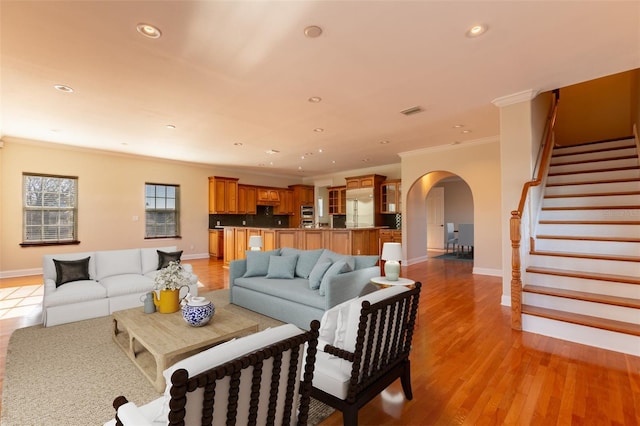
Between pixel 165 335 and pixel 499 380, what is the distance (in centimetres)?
277

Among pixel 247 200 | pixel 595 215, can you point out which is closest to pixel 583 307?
pixel 595 215

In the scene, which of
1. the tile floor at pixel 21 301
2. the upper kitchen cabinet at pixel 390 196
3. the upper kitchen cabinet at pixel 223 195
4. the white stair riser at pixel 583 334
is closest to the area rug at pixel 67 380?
the tile floor at pixel 21 301

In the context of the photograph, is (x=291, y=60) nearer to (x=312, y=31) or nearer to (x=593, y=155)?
(x=312, y=31)

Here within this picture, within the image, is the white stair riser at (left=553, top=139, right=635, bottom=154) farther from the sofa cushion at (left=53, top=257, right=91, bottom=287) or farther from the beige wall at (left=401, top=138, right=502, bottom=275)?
the sofa cushion at (left=53, top=257, right=91, bottom=287)

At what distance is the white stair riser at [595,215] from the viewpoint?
13.0ft

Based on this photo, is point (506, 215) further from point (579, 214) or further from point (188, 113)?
point (188, 113)

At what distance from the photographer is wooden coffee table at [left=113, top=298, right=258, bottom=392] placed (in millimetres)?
2211

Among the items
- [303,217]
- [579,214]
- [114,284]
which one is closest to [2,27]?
[114,284]

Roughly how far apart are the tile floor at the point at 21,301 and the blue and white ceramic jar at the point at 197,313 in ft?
9.92

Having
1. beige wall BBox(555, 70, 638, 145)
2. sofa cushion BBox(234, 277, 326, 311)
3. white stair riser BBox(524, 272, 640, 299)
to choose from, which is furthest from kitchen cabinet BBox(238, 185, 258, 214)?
beige wall BBox(555, 70, 638, 145)

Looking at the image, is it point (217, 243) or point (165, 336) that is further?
point (217, 243)

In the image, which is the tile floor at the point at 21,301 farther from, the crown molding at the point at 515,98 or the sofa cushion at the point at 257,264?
the crown molding at the point at 515,98

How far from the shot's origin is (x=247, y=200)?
400 inches

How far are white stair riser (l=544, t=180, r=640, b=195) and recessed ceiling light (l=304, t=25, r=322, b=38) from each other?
470 cm
